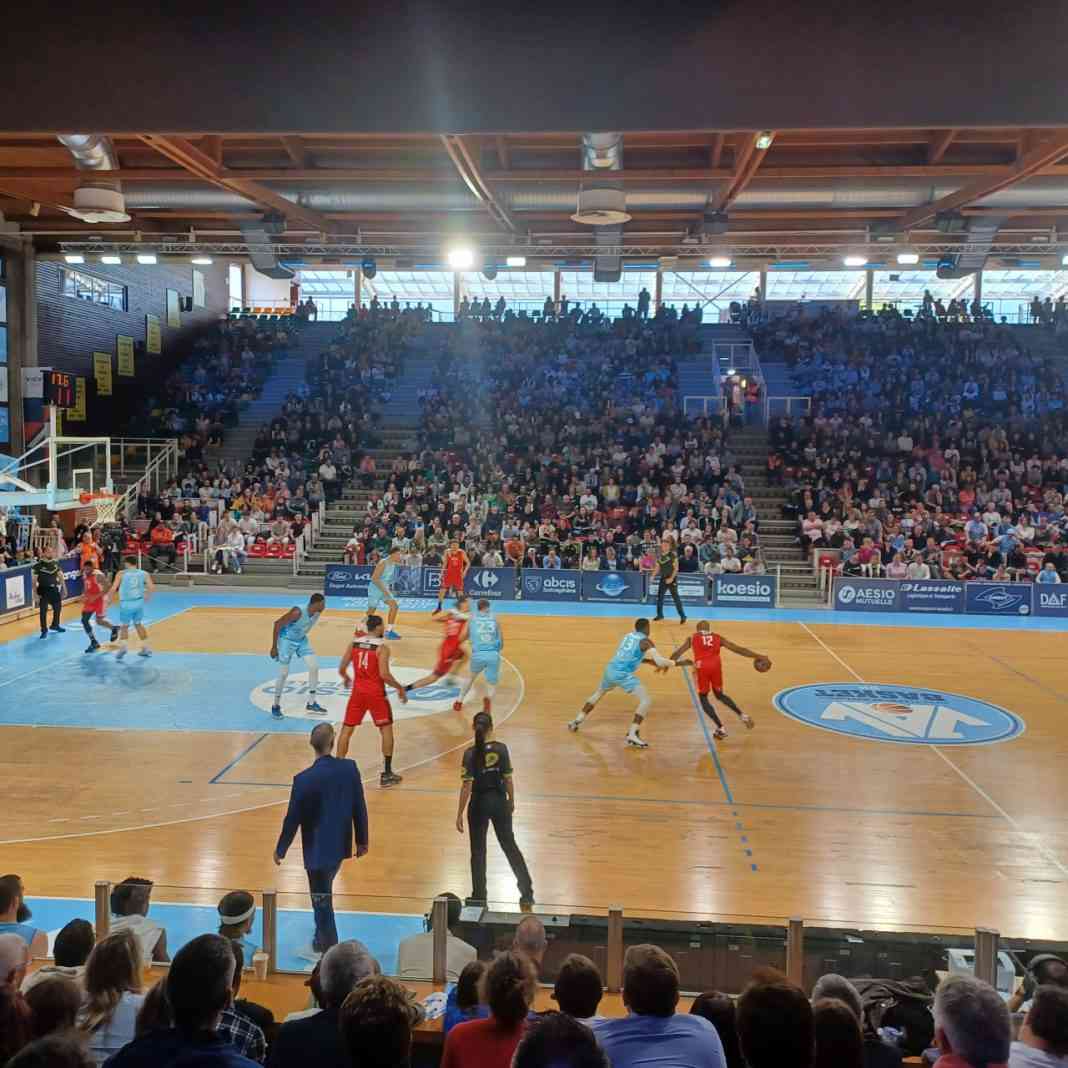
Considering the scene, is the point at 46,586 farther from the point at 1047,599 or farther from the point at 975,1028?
the point at 1047,599

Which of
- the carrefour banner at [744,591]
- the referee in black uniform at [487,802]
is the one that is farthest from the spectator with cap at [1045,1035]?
the carrefour banner at [744,591]

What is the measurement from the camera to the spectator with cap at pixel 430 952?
5.48 m

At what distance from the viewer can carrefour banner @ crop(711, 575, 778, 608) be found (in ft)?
75.0

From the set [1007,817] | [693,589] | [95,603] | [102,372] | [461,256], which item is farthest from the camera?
[102,372]

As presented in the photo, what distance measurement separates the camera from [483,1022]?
330 centimetres

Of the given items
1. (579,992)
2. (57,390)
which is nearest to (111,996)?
(579,992)

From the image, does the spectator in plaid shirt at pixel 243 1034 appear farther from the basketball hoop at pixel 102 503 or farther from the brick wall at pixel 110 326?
the brick wall at pixel 110 326

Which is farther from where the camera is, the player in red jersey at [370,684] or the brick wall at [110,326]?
the brick wall at [110,326]

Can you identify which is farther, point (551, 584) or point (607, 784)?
point (551, 584)

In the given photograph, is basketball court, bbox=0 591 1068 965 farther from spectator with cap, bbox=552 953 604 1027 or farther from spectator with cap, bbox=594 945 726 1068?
spectator with cap, bbox=594 945 726 1068

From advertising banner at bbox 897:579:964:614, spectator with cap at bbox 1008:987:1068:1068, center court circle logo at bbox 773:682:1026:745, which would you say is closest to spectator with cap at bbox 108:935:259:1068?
spectator with cap at bbox 1008:987:1068:1068

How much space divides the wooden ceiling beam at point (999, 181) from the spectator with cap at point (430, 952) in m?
11.0

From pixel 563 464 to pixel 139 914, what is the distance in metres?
22.6

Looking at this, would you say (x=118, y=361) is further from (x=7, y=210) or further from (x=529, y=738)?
(x=529, y=738)
